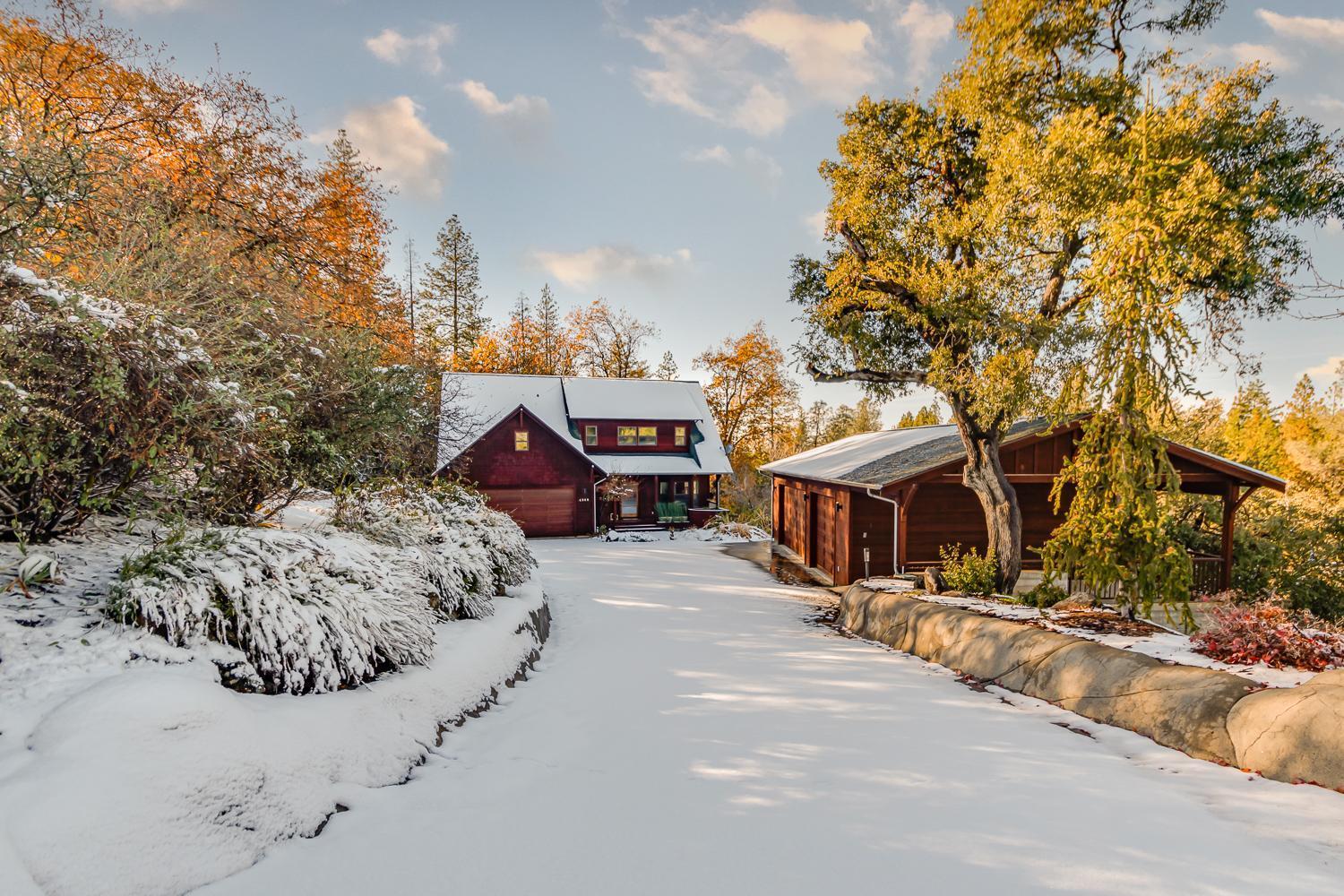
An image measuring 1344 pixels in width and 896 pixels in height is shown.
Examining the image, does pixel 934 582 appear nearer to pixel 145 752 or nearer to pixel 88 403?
pixel 145 752

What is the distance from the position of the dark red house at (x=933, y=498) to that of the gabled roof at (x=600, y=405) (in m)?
9.04

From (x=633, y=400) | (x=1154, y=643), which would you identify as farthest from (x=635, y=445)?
(x=1154, y=643)

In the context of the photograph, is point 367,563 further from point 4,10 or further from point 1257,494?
point 1257,494

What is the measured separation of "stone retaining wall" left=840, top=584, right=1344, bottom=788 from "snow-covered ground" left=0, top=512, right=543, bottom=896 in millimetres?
6023

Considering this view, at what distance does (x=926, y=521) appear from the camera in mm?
14445

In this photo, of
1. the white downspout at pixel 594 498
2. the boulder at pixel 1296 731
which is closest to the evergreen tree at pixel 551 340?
the white downspout at pixel 594 498

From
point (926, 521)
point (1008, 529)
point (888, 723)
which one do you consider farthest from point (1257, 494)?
point (888, 723)

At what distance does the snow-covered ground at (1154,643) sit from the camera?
4898 millimetres

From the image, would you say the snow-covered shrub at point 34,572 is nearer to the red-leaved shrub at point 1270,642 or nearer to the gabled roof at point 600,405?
the red-leaved shrub at point 1270,642

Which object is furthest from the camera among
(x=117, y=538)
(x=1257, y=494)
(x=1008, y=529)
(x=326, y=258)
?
(x=1257, y=494)

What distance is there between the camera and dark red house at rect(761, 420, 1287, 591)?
12.8 m

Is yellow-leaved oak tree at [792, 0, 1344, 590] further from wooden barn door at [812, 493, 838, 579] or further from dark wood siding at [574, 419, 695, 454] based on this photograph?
dark wood siding at [574, 419, 695, 454]

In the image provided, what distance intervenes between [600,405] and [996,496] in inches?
742

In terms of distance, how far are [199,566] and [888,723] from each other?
555 cm
